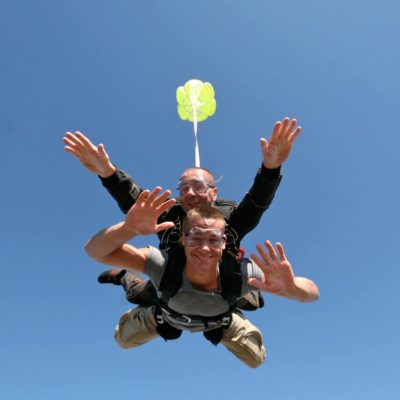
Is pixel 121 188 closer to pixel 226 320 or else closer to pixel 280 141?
pixel 280 141

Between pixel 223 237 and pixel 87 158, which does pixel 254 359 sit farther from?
pixel 87 158

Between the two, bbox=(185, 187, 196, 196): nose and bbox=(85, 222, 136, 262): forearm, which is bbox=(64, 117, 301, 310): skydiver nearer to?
bbox=(185, 187, 196, 196): nose

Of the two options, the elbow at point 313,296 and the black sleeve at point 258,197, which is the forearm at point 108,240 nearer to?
the black sleeve at point 258,197

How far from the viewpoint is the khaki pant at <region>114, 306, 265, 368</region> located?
16.4ft

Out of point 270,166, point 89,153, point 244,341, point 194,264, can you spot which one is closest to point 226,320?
point 244,341

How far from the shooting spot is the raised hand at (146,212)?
328 cm

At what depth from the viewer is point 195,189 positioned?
175 inches

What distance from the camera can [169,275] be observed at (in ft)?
12.6

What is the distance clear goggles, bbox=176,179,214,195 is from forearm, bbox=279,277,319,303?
4.58 ft

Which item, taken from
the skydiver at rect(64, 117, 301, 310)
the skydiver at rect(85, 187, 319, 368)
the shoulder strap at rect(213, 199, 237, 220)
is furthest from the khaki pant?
the shoulder strap at rect(213, 199, 237, 220)

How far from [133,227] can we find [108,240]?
0.24 metres

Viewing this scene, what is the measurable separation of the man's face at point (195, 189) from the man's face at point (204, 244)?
1.85 ft

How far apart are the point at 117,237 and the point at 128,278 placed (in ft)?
5.32

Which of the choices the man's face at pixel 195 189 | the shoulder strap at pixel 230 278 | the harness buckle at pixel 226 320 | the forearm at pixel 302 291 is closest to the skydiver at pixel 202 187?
the man's face at pixel 195 189
